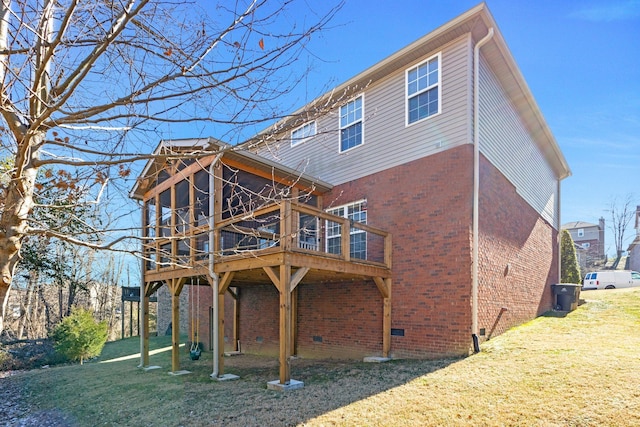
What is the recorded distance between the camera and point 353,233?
10742mm

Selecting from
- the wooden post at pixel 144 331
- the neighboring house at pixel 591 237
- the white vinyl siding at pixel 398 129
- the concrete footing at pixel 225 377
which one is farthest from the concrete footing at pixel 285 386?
the neighboring house at pixel 591 237

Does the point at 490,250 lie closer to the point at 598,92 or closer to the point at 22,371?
the point at 598,92

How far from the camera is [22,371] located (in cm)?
1281

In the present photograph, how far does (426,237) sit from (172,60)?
6912mm

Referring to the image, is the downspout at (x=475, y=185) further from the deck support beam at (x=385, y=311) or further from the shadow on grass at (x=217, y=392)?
the deck support beam at (x=385, y=311)

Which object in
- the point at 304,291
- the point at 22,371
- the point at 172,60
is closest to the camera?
the point at 172,60

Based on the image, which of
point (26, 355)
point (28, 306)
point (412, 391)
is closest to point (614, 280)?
point (412, 391)

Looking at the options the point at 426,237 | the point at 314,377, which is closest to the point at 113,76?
the point at 314,377

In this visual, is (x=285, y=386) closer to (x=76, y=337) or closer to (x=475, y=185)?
(x=475, y=185)

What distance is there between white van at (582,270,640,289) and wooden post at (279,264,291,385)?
2228 centimetres

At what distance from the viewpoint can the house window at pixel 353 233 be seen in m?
10.6

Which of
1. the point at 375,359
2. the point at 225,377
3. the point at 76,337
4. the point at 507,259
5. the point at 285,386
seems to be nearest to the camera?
the point at 285,386

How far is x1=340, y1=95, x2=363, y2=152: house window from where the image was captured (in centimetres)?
1127

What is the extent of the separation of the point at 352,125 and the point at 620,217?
41.2m
